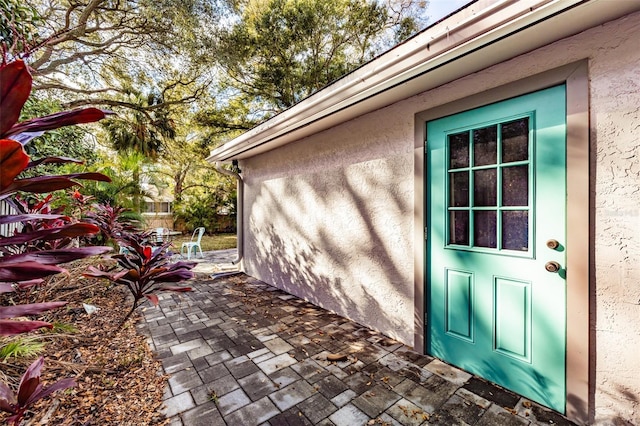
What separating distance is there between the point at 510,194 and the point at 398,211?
42.9 inches

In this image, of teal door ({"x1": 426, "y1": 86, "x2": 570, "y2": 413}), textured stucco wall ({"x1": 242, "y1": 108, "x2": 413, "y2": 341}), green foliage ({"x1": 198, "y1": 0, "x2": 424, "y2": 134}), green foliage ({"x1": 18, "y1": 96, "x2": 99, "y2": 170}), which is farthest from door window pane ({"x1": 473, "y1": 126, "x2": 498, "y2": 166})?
green foliage ({"x1": 198, "y1": 0, "x2": 424, "y2": 134})

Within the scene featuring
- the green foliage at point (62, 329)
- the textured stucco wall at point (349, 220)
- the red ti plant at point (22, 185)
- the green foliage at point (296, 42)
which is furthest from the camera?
the green foliage at point (296, 42)

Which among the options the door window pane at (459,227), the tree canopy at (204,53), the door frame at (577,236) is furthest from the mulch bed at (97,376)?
the tree canopy at (204,53)

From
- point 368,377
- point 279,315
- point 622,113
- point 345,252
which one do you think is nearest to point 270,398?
point 368,377

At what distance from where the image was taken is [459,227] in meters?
2.66

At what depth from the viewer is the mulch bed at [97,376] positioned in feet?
6.49

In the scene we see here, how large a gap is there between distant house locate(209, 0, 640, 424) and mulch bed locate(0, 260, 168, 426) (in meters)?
2.41

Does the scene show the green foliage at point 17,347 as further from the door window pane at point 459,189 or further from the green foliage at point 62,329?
the door window pane at point 459,189

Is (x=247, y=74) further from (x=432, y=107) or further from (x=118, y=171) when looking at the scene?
(x=432, y=107)

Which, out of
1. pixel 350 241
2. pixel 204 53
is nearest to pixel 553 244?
pixel 350 241

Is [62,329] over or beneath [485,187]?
beneath

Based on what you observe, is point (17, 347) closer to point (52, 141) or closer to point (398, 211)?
point (398, 211)

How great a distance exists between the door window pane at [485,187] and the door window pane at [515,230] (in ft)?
0.55

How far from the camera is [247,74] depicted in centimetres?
927
